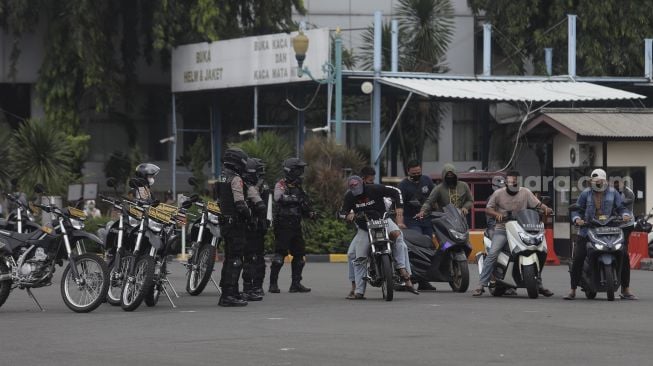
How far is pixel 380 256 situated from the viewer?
683 inches

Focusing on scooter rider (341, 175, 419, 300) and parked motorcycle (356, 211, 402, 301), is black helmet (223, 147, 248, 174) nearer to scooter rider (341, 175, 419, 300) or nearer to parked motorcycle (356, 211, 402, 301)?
scooter rider (341, 175, 419, 300)

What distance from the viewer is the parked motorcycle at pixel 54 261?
15828 millimetres

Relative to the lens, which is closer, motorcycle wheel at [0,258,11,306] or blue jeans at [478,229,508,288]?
motorcycle wheel at [0,258,11,306]

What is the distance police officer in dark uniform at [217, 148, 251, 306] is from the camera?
16.6 metres

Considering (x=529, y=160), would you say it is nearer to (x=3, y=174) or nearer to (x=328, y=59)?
(x=328, y=59)

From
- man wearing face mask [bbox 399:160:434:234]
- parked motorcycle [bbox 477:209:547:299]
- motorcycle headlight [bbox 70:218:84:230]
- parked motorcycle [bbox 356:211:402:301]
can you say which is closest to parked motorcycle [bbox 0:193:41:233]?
motorcycle headlight [bbox 70:218:84:230]

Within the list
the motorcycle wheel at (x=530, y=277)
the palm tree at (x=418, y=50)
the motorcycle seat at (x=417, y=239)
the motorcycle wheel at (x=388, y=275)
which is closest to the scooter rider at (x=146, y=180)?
the motorcycle wheel at (x=388, y=275)

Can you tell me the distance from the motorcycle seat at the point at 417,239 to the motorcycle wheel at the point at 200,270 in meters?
2.70

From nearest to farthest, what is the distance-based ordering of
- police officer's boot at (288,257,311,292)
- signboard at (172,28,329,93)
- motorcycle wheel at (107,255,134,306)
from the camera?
motorcycle wheel at (107,255,134,306), police officer's boot at (288,257,311,292), signboard at (172,28,329,93)

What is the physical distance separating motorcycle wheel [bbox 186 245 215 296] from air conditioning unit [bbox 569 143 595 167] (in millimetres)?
12533

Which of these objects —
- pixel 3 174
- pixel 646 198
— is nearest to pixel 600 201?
pixel 646 198

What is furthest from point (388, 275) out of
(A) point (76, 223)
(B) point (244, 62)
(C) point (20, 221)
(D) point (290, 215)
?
(B) point (244, 62)

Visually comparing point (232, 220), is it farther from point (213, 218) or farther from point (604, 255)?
point (604, 255)

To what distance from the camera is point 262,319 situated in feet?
48.7
